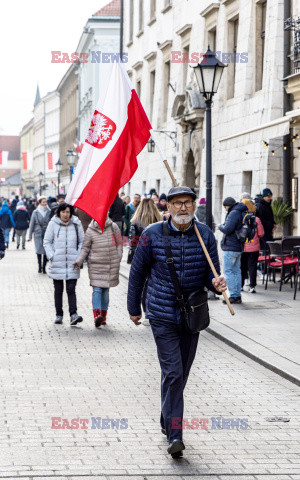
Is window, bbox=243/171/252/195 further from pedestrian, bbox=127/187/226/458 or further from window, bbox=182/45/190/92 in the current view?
pedestrian, bbox=127/187/226/458

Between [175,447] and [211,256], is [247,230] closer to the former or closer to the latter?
[211,256]

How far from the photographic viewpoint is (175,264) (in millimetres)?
6387

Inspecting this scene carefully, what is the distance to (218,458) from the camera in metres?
6.07

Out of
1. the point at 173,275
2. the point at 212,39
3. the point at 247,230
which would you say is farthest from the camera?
the point at 212,39

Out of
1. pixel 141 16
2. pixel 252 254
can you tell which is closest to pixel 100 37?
pixel 141 16

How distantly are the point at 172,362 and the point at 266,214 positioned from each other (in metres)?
12.8

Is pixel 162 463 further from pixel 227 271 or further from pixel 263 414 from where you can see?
pixel 227 271

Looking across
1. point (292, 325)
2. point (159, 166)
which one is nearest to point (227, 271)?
point (292, 325)

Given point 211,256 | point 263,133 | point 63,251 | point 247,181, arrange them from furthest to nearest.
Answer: point 247,181
point 263,133
point 63,251
point 211,256

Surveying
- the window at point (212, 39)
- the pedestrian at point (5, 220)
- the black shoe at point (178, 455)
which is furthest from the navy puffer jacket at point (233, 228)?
the pedestrian at point (5, 220)

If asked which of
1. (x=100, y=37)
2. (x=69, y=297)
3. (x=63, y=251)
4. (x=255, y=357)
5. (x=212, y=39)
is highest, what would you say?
(x=100, y=37)

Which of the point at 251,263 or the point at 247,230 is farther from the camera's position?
the point at 251,263

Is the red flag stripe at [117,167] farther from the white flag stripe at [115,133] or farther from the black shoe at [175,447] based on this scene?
the black shoe at [175,447]

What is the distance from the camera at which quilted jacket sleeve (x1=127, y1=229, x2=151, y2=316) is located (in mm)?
6488
